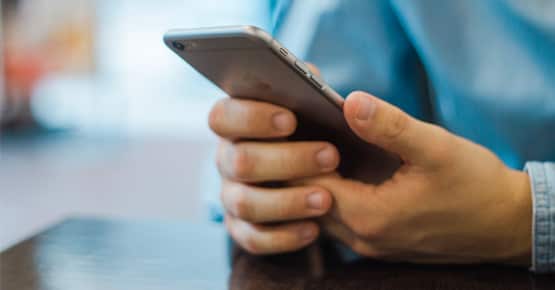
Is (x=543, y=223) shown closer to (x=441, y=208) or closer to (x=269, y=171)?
(x=441, y=208)

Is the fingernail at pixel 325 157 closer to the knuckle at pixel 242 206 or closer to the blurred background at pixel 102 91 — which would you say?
the knuckle at pixel 242 206

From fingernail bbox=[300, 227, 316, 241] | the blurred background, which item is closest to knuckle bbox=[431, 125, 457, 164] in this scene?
fingernail bbox=[300, 227, 316, 241]

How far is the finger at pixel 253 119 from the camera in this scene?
391mm

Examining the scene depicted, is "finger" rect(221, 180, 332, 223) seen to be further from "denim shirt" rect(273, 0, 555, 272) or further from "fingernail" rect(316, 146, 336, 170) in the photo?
"denim shirt" rect(273, 0, 555, 272)

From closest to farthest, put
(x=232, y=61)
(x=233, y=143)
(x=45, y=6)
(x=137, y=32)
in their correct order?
(x=232, y=61) → (x=233, y=143) → (x=45, y=6) → (x=137, y=32)

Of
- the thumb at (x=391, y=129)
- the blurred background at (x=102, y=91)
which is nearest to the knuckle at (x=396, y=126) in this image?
the thumb at (x=391, y=129)

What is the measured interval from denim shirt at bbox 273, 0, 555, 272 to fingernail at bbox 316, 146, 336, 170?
0.44ft

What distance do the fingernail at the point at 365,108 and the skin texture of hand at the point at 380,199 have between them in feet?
0.10

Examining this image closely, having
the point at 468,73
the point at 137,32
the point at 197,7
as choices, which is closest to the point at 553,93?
the point at 468,73

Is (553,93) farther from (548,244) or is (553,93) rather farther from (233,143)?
(233,143)

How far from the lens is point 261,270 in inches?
15.9

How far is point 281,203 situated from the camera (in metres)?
0.41

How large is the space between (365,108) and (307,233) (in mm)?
120

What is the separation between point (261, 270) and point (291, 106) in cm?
11
